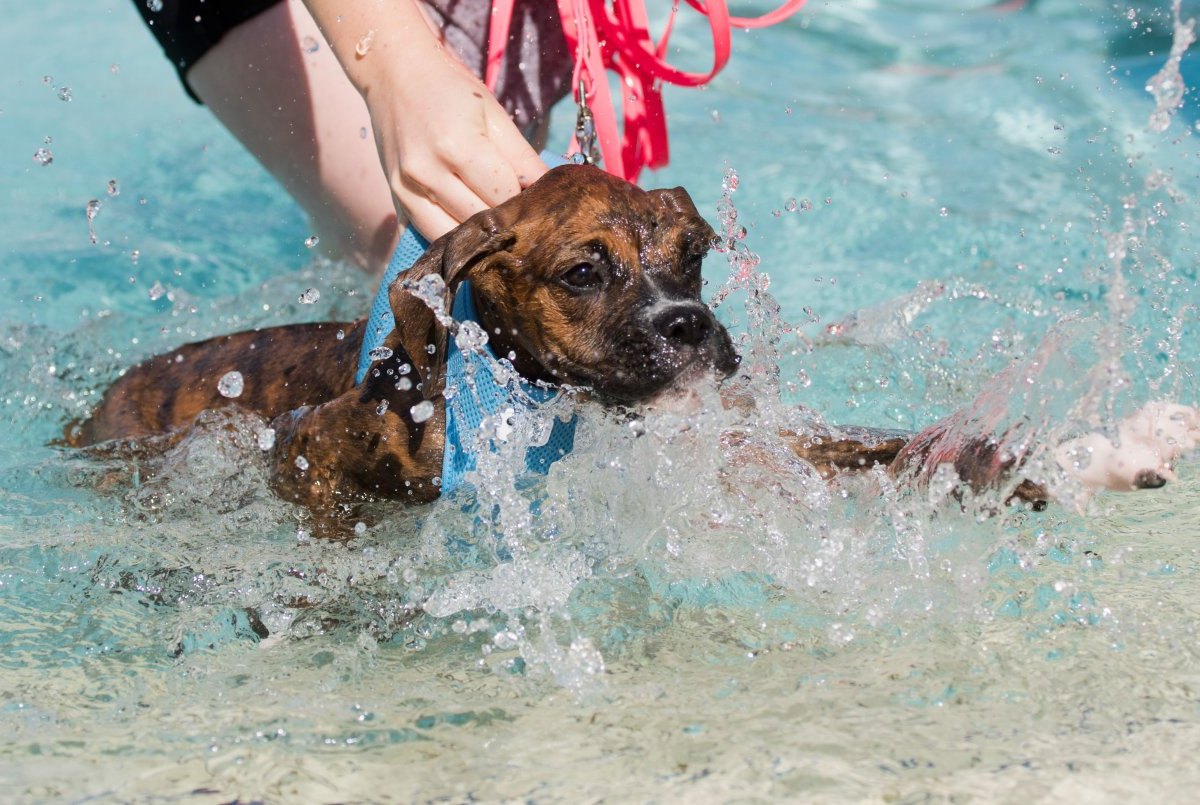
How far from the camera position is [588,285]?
3430 millimetres

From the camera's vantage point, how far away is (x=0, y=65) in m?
9.62

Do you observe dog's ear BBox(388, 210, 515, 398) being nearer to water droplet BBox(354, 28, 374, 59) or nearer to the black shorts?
water droplet BBox(354, 28, 374, 59)

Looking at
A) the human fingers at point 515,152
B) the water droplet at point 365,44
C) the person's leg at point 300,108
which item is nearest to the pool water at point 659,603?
the human fingers at point 515,152

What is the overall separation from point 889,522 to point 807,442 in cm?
44

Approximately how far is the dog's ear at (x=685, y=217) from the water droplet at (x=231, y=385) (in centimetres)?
158

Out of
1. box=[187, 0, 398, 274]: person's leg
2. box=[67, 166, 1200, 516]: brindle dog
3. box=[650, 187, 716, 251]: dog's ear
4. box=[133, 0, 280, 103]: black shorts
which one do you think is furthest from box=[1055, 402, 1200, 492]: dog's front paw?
box=[133, 0, 280, 103]: black shorts

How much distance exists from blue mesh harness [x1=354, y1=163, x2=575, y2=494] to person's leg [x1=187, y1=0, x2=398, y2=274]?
151cm

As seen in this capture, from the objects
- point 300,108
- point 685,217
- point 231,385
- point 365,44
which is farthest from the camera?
point 300,108

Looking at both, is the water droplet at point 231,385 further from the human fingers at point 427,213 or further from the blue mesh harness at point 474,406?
the human fingers at point 427,213

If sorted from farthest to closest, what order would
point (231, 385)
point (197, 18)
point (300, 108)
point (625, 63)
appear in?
point (300, 108) < point (197, 18) < point (625, 63) < point (231, 385)

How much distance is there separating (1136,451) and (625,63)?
2.16 metres

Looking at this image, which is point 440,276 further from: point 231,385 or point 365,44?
point 231,385

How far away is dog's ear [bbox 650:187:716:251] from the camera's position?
11.6 feet

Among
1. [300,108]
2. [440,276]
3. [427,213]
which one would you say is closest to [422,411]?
[440,276]
